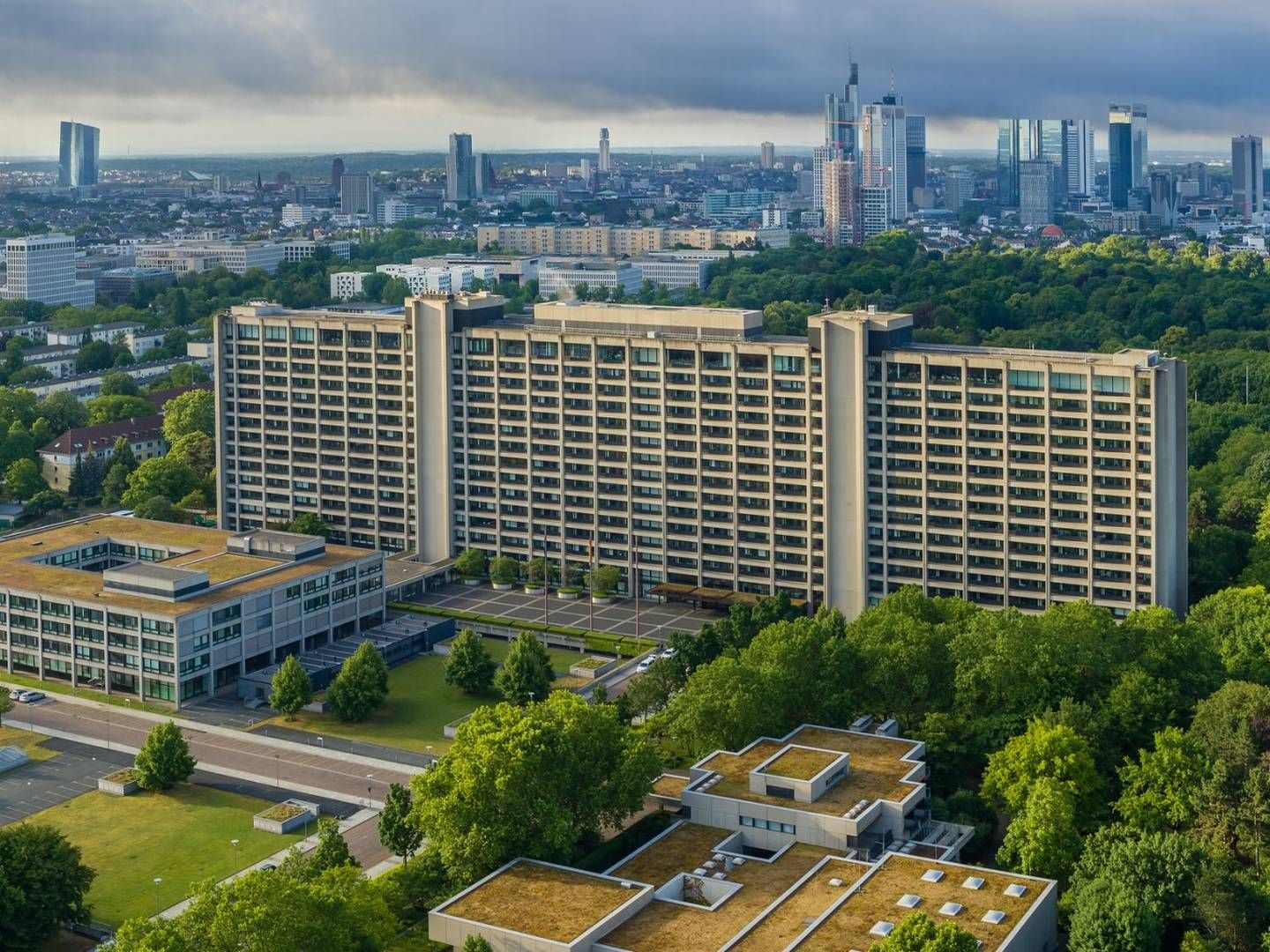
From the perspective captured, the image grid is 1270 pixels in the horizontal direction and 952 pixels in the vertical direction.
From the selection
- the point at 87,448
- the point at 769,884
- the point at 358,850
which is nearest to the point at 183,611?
the point at 358,850

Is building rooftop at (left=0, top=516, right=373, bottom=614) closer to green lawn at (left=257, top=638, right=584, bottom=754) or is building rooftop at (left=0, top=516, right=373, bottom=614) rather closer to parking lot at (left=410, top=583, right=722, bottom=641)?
parking lot at (left=410, top=583, right=722, bottom=641)

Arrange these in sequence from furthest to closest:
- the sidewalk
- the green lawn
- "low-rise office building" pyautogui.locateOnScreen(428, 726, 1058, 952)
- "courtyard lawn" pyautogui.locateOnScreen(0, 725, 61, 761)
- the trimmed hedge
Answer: the trimmed hedge < the green lawn < "courtyard lawn" pyautogui.locateOnScreen(0, 725, 61, 761) < the sidewalk < "low-rise office building" pyautogui.locateOnScreen(428, 726, 1058, 952)

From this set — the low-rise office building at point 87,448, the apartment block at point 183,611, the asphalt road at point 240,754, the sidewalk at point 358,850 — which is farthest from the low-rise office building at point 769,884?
the low-rise office building at point 87,448

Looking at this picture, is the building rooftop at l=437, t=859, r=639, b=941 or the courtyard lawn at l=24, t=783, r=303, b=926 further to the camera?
the courtyard lawn at l=24, t=783, r=303, b=926

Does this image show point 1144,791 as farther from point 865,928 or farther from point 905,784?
point 865,928

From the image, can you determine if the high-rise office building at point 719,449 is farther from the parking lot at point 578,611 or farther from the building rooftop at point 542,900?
the building rooftop at point 542,900

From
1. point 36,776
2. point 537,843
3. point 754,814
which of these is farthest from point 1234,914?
point 36,776

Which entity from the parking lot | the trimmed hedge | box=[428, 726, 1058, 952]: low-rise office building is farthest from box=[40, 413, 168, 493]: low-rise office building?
box=[428, 726, 1058, 952]: low-rise office building

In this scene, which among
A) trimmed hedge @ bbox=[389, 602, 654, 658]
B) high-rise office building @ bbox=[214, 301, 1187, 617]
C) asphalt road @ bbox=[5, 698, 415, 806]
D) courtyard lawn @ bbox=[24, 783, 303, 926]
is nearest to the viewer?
courtyard lawn @ bbox=[24, 783, 303, 926]
